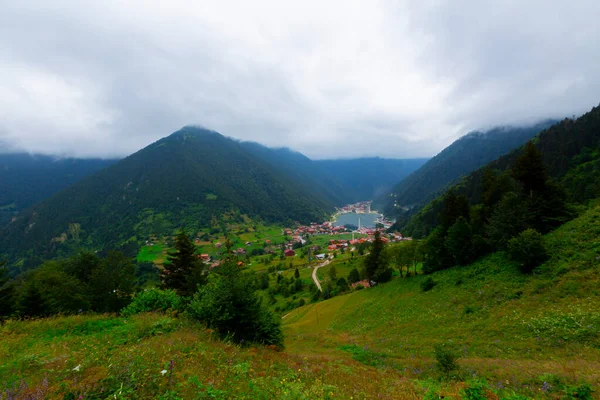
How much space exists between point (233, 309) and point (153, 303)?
5.21 metres

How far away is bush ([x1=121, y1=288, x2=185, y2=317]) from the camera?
461 inches

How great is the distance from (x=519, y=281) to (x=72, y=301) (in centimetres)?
3451

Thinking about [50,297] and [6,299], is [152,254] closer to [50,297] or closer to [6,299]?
[6,299]

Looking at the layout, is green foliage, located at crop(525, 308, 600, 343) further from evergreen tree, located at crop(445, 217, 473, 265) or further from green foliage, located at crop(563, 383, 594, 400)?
evergreen tree, located at crop(445, 217, 473, 265)

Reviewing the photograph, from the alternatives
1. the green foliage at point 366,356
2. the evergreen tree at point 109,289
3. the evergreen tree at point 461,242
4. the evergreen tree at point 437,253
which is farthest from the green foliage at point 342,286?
the evergreen tree at point 109,289

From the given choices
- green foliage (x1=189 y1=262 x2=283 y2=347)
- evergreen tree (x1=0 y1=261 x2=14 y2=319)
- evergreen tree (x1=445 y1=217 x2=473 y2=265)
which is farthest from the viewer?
evergreen tree (x1=445 y1=217 x2=473 y2=265)

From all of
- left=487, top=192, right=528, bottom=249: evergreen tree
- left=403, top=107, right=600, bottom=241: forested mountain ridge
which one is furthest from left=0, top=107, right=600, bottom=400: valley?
left=403, top=107, right=600, bottom=241: forested mountain ridge

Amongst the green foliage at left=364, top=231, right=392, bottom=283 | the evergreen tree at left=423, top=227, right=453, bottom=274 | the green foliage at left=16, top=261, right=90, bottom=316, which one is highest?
the green foliage at left=16, top=261, right=90, bottom=316

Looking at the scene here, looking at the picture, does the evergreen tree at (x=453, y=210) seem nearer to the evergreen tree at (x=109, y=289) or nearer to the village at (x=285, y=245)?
the evergreen tree at (x=109, y=289)

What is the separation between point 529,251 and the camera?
57.9 feet

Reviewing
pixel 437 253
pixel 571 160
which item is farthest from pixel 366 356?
pixel 571 160

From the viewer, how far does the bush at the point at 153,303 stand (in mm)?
11711

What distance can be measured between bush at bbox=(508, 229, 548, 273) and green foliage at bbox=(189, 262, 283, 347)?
1891 cm

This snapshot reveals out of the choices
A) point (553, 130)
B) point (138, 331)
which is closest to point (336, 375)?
point (138, 331)
